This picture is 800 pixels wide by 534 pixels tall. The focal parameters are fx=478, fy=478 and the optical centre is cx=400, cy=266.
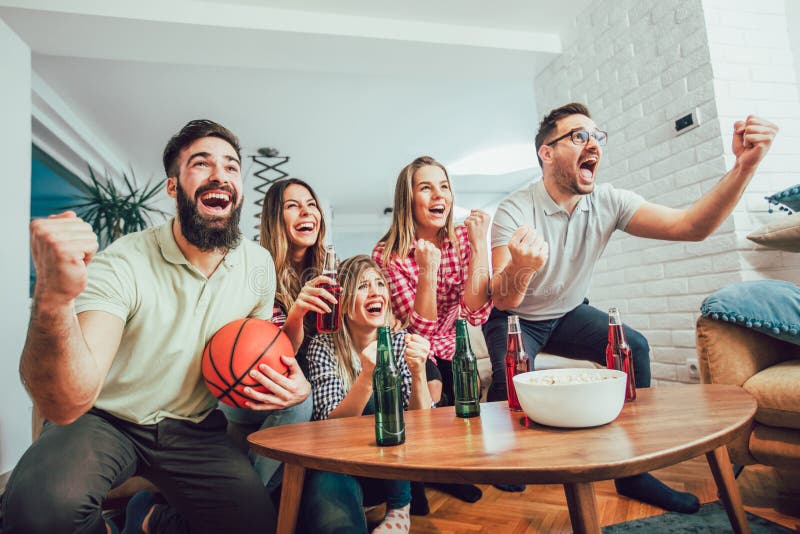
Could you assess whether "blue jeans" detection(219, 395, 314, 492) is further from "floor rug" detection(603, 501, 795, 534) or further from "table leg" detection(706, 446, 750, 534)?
"table leg" detection(706, 446, 750, 534)

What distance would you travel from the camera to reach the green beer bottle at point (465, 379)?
116 cm

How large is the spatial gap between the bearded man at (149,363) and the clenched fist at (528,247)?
809mm

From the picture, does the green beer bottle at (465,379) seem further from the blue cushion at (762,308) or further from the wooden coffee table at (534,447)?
the blue cushion at (762,308)

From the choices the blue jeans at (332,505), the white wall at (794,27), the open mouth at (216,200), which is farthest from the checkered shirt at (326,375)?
the white wall at (794,27)

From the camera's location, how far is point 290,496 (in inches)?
41.9

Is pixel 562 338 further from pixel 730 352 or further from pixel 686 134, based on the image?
pixel 686 134

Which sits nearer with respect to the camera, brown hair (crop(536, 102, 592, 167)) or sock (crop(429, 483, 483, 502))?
sock (crop(429, 483, 483, 502))

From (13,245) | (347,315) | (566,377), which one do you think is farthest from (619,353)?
(13,245)

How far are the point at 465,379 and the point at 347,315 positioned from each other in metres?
0.70

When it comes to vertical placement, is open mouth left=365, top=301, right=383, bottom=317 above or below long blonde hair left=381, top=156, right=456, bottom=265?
below

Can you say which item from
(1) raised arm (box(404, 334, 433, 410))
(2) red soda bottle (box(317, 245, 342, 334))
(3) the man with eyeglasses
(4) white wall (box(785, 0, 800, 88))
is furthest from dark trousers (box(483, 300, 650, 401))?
(4) white wall (box(785, 0, 800, 88))

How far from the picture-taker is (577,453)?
0.77 m

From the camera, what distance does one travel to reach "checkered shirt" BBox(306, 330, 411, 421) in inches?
60.9

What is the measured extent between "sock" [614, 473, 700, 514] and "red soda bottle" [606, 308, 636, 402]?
0.67 meters
